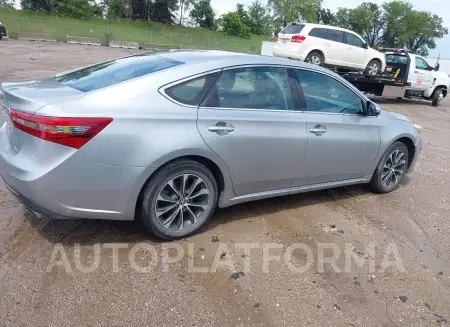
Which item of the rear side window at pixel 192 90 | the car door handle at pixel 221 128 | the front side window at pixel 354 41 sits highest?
the front side window at pixel 354 41

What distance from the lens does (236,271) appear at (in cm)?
329

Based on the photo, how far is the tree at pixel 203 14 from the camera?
2844 inches

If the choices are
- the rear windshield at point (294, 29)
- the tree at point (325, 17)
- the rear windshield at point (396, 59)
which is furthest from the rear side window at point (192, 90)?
the tree at point (325, 17)

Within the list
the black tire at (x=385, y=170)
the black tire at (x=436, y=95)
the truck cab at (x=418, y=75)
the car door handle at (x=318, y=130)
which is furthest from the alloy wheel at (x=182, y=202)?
the black tire at (x=436, y=95)

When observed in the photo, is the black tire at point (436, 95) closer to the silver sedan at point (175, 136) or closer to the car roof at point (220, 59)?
the silver sedan at point (175, 136)

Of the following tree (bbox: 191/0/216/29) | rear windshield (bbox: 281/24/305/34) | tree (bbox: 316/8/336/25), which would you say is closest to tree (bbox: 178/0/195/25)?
tree (bbox: 191/0/216/29)

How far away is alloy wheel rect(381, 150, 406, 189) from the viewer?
5221 mm

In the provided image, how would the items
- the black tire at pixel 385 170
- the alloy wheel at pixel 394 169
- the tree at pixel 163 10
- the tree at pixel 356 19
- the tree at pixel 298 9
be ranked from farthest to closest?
the tree at pixel 356 19 → the tree at pixel 298 9 → the tree at pixel 163 10 → the alloy wheel at pixel 394 169 → the black tire at pixel 385 170

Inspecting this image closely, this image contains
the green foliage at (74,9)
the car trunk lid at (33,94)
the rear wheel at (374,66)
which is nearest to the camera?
the car trunk lid at (33,94)

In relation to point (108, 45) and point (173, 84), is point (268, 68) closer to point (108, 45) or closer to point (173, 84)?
point (173, 84)

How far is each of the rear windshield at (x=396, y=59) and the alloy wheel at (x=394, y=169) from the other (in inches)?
451

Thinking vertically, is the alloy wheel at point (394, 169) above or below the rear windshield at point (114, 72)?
below

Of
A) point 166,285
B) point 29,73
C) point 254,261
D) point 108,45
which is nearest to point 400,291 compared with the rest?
point 254,261

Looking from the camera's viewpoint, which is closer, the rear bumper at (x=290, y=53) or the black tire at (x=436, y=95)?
the rear bumper at (x=290, y=53)
